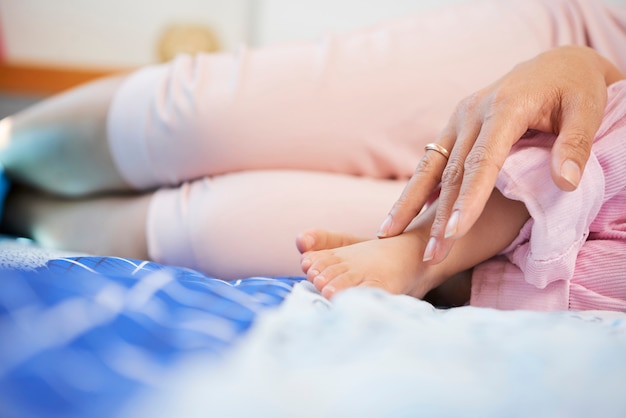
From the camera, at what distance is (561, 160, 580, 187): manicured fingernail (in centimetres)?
45

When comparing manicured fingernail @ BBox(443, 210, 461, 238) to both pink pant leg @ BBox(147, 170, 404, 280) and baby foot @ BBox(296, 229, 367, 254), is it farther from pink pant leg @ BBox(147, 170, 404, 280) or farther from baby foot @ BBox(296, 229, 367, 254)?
pink pant leg @ BBox(147, 170, 404, 280)

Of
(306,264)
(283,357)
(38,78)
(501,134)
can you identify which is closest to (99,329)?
(283,357)

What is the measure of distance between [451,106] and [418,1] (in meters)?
1.16

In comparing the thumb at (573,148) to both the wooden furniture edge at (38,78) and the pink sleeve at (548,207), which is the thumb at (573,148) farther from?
the wooden furniture edge at (38,78)

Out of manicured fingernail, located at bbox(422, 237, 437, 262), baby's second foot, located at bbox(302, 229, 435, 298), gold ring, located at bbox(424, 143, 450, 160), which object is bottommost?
baby's second foot, located at bbox(302, 229, 435, 298)

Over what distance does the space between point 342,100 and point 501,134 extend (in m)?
0.39

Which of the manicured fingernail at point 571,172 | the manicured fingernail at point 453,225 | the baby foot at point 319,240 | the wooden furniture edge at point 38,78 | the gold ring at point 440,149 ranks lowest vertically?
the wooden furniture edge at point 38,78

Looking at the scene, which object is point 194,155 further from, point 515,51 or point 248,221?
point 515,51

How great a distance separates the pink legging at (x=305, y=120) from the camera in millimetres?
803

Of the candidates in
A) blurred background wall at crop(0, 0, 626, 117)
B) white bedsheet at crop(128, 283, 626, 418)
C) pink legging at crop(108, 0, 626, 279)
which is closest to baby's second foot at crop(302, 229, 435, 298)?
white bedsheet at crop(128, 283, 626, 418)

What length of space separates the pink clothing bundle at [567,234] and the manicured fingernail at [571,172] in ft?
0.14

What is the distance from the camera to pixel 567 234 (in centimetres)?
50

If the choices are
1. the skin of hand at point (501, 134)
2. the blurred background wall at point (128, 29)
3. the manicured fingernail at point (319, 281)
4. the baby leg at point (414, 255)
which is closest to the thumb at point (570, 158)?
the skin of hand at point (501, 134)

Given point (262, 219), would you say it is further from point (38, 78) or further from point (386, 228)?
point (38, 78)
